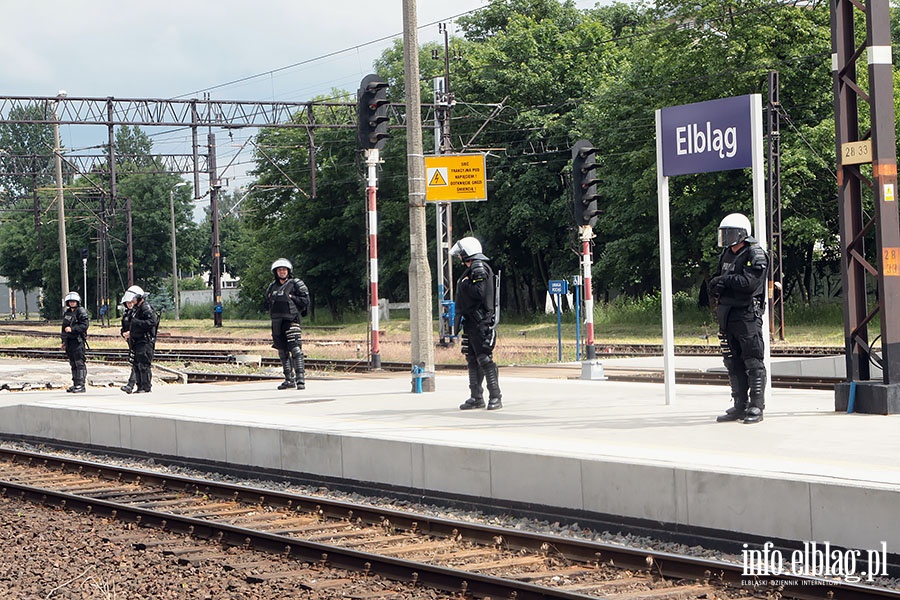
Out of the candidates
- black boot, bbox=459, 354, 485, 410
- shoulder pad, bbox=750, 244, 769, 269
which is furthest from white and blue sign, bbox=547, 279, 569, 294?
shoulder pad, bbox=750, 244, 769, 269

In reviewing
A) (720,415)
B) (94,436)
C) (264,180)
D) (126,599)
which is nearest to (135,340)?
(94,436)

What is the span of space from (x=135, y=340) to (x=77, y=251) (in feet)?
249

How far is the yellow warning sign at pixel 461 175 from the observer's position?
101ft

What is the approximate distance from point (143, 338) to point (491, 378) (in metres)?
A: 7.52

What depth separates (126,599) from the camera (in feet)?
24.1

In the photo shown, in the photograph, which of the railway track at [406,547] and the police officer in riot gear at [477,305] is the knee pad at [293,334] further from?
the railway track at [406,547]

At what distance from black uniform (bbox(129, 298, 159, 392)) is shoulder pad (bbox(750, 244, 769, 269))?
1034 centimetres

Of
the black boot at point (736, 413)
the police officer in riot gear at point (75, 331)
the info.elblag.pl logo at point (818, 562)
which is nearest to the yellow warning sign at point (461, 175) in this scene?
the police officer in riot gear at point (75, 331)

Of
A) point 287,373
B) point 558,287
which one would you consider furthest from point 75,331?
point 558,287

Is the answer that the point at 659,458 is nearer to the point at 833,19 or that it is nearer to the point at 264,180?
the point at 833,19

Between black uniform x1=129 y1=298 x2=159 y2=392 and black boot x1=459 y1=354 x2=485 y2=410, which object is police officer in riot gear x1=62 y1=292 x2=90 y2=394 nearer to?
black uniform x1=129 y1=298 x2=159 y2=392

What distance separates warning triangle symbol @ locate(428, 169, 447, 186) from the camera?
30.2 metres

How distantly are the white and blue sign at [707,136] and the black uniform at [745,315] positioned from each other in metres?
1.47

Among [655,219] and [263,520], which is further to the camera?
[655,219]
